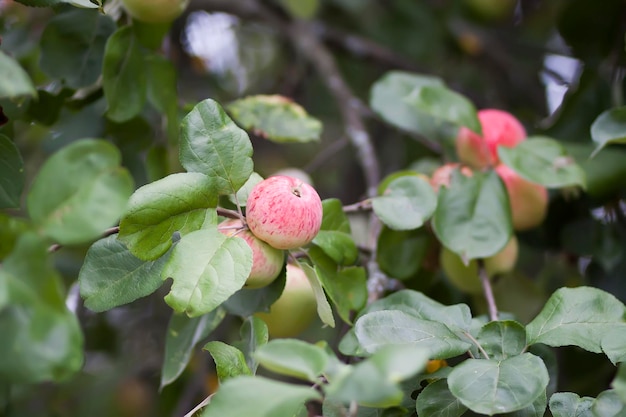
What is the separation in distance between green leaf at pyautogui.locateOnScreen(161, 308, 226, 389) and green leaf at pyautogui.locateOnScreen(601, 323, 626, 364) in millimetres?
344

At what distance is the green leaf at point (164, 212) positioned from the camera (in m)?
0.52

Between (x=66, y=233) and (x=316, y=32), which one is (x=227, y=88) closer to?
(x=316, y=32)

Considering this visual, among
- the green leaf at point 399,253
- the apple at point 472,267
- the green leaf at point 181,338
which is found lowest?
the green leaf at point 181,338

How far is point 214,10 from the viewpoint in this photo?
132 centimetres

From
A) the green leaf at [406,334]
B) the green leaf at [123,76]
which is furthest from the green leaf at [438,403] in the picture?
the green leaf at [123,76]

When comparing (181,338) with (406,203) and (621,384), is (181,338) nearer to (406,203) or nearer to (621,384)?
(406,203)

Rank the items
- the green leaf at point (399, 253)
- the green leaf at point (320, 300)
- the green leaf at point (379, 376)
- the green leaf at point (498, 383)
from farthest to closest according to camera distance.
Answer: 1. the green leaf at point (399, 253)
2. the green leaf at point (320, 300)
3. the green leaf at point (498, 383)
4. the green leaf at point (379, 376)

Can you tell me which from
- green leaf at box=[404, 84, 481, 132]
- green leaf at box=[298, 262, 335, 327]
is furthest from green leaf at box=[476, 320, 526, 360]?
green leaf at box=[404, 84, 481, 132]

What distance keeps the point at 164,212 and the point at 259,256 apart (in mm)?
89

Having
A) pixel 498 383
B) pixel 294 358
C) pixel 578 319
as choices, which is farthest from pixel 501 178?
pixel 294 358

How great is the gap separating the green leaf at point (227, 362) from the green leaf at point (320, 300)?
8cm

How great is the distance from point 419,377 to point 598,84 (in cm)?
65

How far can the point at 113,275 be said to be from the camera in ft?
1.83

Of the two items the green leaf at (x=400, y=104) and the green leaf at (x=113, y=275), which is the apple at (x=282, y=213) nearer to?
the green leaf at (x=113, y=275)
